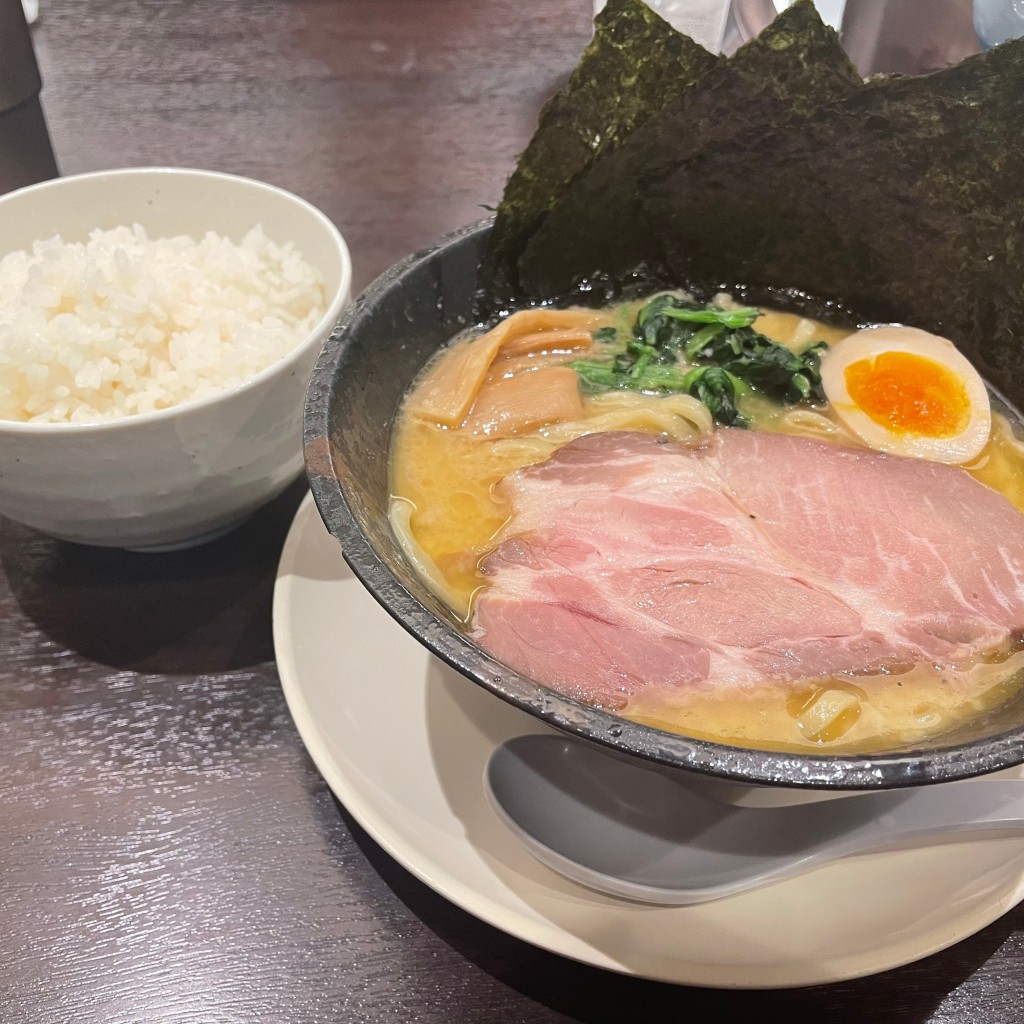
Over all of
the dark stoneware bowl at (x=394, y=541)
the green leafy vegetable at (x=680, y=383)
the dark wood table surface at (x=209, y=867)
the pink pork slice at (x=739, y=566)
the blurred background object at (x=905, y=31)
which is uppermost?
the blurred background object at (x=905, y=31)

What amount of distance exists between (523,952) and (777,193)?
1.53 m

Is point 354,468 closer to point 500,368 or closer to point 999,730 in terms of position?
point 500,368

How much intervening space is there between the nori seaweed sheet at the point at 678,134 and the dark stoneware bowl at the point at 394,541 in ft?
0.63

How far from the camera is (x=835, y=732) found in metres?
1.16

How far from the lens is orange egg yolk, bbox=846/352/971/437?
5.34 feet

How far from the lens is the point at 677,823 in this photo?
4.02 feet

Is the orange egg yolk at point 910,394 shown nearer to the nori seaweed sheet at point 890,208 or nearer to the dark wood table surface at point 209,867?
the nori seaweed sheet at point 890,208

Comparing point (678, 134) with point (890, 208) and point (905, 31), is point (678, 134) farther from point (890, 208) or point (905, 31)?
point (905, 31)

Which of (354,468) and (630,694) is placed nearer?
(630,694)

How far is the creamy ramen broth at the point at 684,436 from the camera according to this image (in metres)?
1.15

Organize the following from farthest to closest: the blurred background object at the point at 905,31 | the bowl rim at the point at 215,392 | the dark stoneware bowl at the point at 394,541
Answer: the blurred background object at the point at 905,31 < the bowl rim at the point at 215,392 < the dark stoneware bowl at the point at 394,541

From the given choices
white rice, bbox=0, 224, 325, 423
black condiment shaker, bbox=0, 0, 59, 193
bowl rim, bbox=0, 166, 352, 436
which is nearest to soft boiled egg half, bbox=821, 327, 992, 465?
bowl rim, bbox=0, 166, 352, 436

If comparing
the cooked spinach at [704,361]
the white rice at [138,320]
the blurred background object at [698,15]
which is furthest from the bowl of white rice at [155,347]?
the blurred background object at [698,15]

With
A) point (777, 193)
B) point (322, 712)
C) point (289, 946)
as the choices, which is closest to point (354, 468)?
point (322, 712)
